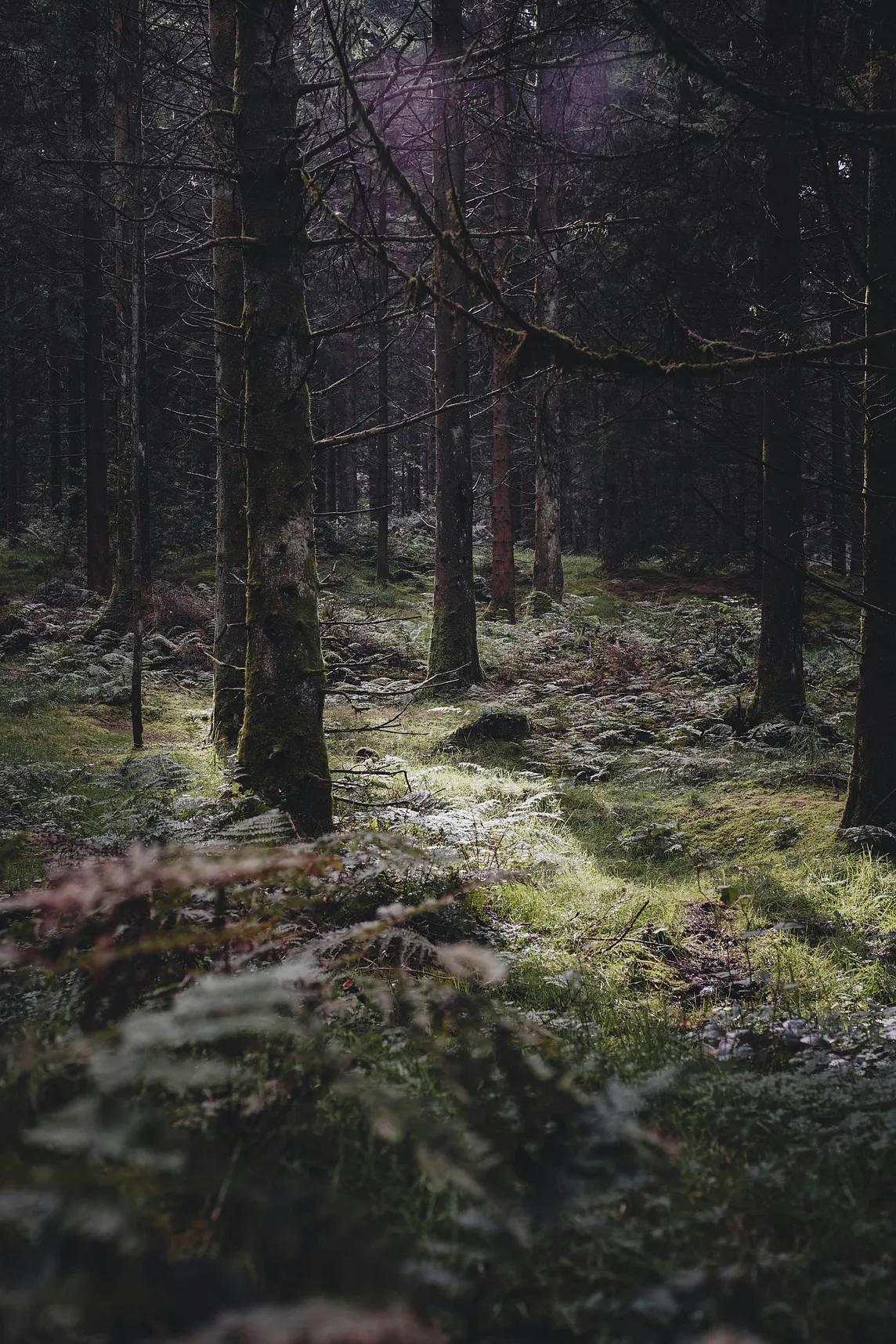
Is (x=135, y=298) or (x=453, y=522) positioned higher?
(x=135, y=298)

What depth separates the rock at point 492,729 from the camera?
30.3 feet

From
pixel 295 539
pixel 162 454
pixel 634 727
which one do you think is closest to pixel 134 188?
A: pixel 295 539

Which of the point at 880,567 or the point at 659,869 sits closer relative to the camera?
the point at 880,567

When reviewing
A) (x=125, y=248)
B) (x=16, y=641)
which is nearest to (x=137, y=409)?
(x=125, y=248)

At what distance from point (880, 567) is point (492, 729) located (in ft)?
16.0

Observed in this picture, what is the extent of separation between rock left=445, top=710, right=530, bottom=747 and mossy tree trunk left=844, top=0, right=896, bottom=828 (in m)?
4.31

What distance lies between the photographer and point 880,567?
17.7ft

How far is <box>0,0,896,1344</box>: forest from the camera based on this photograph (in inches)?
60.7

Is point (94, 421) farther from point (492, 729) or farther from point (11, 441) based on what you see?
point (492, 729)

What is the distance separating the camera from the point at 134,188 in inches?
305

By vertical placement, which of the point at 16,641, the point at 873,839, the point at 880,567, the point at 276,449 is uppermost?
the point at 276,449

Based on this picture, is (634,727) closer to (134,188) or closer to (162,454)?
(134,188)

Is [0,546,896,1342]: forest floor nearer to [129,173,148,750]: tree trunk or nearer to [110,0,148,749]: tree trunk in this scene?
[129,173,148,750]: tree trunk

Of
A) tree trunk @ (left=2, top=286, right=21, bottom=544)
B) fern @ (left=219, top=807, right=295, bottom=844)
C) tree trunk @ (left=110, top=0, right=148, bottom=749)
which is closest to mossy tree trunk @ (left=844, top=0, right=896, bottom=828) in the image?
fern @ (left=219, top=807, right=295, bottom=844)
